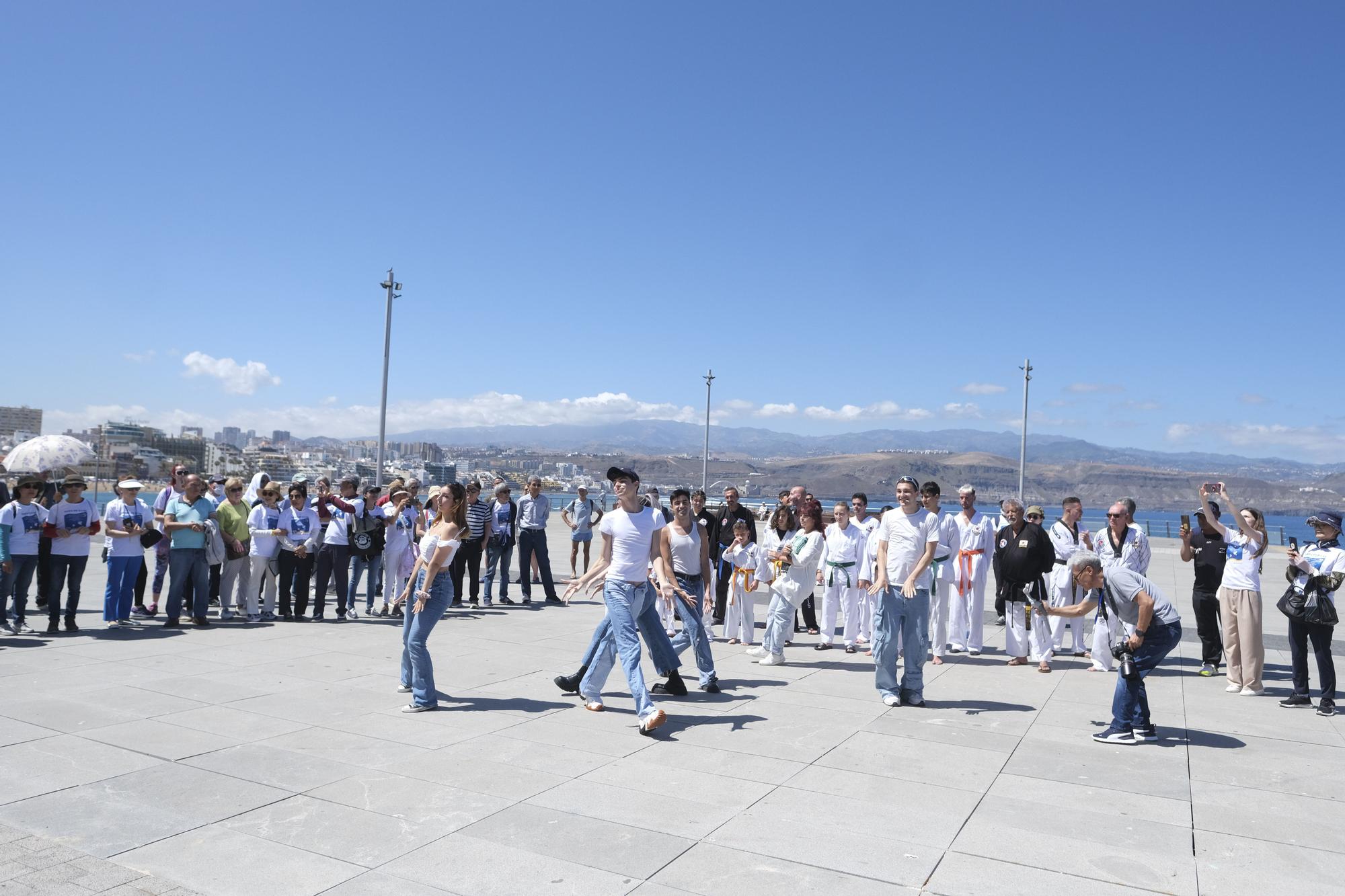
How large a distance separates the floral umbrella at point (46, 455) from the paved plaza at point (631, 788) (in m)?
6.24

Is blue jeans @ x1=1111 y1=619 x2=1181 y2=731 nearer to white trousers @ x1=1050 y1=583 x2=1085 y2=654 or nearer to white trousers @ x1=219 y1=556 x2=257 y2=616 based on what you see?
white trousers @ x1=1050 y1=583 x2=1085 y2=654

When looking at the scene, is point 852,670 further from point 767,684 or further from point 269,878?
point 269,878

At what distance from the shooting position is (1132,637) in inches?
245

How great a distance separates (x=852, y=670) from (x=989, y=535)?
8.58 ft

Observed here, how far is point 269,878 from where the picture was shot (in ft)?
12.3

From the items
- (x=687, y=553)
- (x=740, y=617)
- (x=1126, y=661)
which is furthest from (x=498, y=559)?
(x=1126, y=661)

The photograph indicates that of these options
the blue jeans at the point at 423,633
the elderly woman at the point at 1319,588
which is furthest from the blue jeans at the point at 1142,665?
the blue jeans at the point at 423,633

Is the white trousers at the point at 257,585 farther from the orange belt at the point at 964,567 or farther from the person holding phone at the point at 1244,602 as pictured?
the person holding phone at the point at 1244,602

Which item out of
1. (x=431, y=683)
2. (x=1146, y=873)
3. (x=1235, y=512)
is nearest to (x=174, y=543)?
(x=431, y=683)

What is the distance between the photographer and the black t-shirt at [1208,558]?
8.77m

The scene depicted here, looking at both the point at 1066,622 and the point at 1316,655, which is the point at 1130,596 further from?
the point at 1066,622

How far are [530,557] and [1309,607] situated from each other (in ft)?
32.6

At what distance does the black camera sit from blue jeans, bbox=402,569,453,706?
4833 mm

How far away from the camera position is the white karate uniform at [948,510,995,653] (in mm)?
9766
